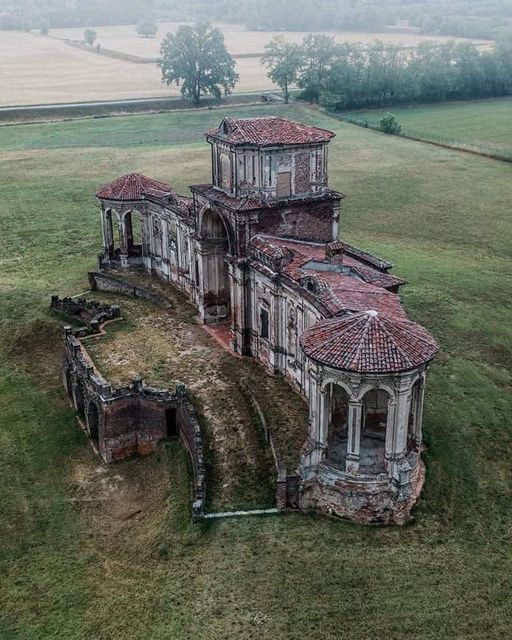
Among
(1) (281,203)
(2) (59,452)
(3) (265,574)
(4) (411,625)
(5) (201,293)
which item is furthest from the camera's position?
(5) (201,293)

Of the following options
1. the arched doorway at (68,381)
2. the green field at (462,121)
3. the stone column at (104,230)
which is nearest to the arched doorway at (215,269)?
the arched doorway at (68,381)

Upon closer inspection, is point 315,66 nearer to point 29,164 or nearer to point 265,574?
point 29,164

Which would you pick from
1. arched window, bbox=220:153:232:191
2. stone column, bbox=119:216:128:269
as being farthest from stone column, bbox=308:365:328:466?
stone column, bbox=119:216:128:269

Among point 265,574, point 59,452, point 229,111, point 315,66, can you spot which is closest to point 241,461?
point 265,574

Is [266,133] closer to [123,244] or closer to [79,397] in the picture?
[79,397]

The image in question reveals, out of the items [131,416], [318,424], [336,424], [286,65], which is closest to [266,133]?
[336,424]

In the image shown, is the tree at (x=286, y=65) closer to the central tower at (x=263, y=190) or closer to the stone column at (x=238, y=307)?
the central tower at (x=263, y=190)
